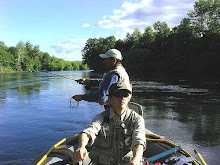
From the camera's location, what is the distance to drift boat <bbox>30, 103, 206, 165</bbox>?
325 centimetres

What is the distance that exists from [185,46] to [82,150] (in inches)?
1934

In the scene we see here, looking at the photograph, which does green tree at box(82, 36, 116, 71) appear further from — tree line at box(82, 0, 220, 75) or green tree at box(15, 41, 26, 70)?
green tree at box(15, 41, 26, 70)

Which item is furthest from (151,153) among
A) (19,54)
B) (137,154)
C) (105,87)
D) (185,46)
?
(19,54)

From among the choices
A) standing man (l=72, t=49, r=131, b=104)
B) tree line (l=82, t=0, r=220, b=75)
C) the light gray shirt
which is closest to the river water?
standing man (l=72, t=49, r=131, b=104)

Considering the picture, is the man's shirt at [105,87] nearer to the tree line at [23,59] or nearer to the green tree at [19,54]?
the tree line at [23,59]

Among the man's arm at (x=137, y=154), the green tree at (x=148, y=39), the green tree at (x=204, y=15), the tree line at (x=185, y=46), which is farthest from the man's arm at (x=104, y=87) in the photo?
the green tree at (x=148, y=39)

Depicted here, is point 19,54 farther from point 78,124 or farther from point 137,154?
point 137,154

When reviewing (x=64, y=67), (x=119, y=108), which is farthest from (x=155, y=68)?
(x=64, y=67)

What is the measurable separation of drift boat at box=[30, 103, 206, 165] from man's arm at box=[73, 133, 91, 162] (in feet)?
2.39

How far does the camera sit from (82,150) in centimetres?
218

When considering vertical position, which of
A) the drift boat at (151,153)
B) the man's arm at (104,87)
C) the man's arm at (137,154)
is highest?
the man's arm at (104,87)

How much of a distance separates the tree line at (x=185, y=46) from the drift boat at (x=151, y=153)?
3722cm

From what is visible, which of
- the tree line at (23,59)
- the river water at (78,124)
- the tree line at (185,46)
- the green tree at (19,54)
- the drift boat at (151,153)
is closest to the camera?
the drift boat at (151,153)

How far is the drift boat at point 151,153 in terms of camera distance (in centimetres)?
325
